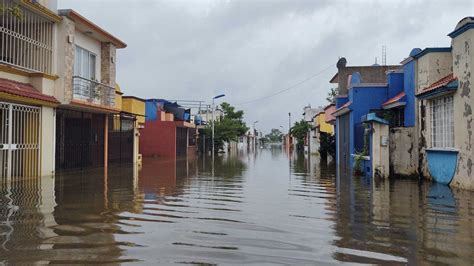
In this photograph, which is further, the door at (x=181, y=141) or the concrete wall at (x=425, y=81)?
the door at (x=181, y=141)

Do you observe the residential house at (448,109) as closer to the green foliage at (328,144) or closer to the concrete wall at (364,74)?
the green foliage at (328,144)

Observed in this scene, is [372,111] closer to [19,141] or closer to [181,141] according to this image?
[19,141]

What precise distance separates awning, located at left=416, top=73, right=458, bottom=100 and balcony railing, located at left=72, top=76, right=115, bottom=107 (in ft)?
41.0

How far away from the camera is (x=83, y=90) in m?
17.6

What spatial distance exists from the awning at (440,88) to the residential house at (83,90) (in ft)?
40.7

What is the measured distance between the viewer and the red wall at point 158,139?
36.3 meters

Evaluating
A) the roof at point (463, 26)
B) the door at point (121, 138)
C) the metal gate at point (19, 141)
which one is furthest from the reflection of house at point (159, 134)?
the roof at point (463, 26)

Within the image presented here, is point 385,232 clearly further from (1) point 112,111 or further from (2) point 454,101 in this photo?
(1) point 112,111

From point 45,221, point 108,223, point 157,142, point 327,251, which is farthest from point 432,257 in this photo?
point 157,142

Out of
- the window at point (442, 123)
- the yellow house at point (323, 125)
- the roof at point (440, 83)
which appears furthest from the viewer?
the yellow house at point (323, 125)

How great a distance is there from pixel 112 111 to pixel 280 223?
579 inches

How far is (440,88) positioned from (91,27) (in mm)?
13209

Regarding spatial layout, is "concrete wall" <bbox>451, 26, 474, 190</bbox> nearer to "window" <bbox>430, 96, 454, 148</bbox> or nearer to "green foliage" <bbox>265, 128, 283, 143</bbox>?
"window" <bbox>430, 96, 454, 148</bbox>

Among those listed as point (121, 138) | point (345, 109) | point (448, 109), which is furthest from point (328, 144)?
point (448, 109)
